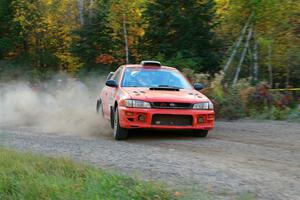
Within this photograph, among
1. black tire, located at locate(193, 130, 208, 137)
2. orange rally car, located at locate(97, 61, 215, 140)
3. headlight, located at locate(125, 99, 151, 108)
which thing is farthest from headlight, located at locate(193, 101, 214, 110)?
headlight, located at locate(125, 99, 151, 108)

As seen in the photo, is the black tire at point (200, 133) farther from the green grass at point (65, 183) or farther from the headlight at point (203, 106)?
the green grass at point (65, 183)

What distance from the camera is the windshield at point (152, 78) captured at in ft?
38.1

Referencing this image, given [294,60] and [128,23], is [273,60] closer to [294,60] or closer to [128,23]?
[294,60]

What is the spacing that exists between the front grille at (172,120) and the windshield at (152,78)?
4.14 ft

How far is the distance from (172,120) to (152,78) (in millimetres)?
1723

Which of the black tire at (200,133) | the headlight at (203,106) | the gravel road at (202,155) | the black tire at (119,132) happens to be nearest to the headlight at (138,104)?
the black tire at (119,132)

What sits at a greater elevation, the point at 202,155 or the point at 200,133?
the point at 202,155

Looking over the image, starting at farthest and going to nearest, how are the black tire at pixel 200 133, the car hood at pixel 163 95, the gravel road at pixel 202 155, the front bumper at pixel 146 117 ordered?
the black tire at pixel 200 133
the car hood at pixel 163 95
the front bumper at pixel 146 117
the gravel road at pixel 202 155

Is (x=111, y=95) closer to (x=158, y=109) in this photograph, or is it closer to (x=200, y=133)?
(x=158, y=109)

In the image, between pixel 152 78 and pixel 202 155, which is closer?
pixel 202 155

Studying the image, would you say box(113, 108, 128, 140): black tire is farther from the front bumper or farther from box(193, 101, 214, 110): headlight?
box(193, 101, 214, 110): headlight

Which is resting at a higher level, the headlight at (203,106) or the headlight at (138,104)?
the headlight at (138,104)

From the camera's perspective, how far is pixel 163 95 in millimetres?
10594

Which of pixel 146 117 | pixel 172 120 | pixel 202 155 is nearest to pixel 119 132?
pixel 146 117
